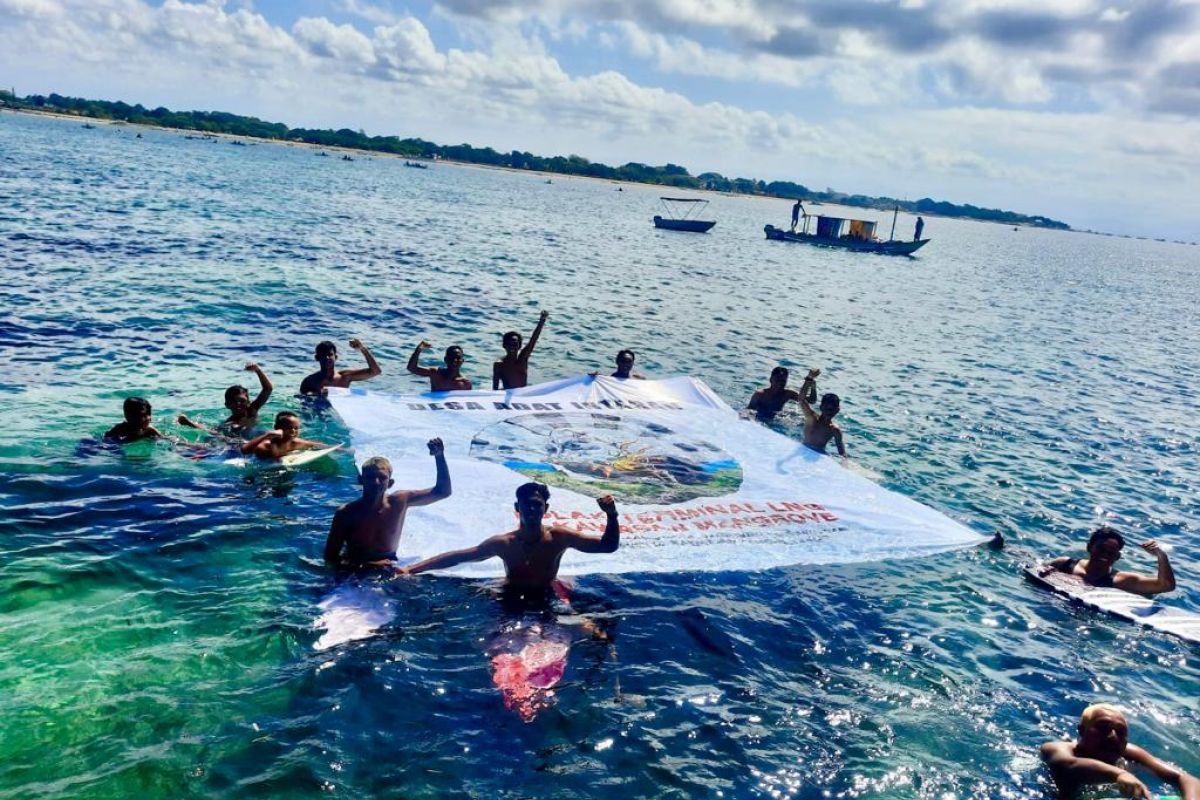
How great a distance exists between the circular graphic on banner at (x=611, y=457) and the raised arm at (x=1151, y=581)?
5.84m

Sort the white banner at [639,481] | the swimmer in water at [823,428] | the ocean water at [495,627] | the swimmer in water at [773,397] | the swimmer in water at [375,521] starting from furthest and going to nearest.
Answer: the swimmer in water at [773,397] → the swimmer in water at [823,428] → the white banner at [639,481] → the swimmer in water at [375,521] → the ocean water at [495,627]

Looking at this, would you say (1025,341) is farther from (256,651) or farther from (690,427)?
(256,651)

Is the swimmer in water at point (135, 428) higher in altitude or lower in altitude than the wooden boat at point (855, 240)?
lower

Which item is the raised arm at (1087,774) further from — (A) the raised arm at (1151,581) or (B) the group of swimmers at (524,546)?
(A) the raised arm at (1151,581)

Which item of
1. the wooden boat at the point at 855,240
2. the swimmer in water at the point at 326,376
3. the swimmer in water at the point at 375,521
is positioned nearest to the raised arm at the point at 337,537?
the swimmer in water at the point at 375,521

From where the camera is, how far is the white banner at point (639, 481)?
1070cm

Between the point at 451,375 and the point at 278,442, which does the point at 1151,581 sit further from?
the point at 278,442

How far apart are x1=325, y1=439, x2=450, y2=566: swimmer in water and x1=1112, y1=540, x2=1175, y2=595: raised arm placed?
10097 mm

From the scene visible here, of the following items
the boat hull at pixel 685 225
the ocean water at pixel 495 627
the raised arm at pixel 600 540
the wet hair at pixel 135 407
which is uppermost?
the boat hull at pixel 685 225

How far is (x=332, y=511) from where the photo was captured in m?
11.9

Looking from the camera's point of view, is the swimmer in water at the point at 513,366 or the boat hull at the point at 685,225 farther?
the boat hull at the point at 685,225

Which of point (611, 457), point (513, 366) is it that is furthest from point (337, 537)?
point (513, 366)

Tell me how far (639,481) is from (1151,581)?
776 centimetres

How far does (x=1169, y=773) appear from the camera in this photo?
7633 mm
